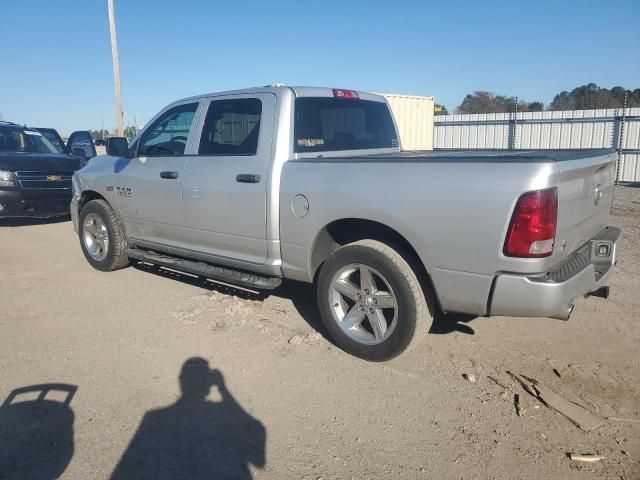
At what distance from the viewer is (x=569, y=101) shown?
36.4 metres

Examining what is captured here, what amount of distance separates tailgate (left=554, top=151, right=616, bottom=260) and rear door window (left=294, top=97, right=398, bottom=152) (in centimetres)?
196

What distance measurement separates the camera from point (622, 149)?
15430mm

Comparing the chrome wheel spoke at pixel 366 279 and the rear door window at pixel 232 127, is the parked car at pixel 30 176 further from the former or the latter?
the chrome wheel spoke at pixel 366 279

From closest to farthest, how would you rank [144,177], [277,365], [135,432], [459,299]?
1. [135,432]
2. [459,299]
3. [277,365]
4. [144,177]

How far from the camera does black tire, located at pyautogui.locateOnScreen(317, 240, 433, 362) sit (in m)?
3.51

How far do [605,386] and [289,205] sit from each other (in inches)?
98.9

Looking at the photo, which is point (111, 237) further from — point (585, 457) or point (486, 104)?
point (486, 104)

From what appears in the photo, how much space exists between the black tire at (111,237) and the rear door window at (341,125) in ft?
8.86

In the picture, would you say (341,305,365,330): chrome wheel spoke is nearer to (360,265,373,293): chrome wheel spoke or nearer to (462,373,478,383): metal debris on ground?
(360,265,373,293): chrome wheel spoke

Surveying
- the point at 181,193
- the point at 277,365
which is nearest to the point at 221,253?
the point at 181,193

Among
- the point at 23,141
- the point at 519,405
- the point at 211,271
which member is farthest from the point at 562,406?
the point at 23,141

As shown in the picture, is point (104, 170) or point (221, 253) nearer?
point (221, 253)

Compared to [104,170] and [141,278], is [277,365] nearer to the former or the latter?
[141,278]

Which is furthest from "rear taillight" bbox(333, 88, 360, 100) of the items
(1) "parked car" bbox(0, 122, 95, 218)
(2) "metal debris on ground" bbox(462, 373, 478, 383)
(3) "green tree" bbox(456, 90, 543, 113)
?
(3) "green tree" bbox(456, 90, 543, 113)
